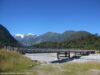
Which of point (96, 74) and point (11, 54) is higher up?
point (11, 54)

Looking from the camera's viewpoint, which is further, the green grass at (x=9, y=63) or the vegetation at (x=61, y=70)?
the green grass at (x=9, y=63)

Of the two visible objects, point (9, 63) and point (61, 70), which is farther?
point (61, 70)

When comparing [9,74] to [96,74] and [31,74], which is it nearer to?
[31,74]

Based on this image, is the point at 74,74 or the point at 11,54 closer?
the point at 74,74

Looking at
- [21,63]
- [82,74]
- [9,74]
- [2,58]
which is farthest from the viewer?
[21,63]

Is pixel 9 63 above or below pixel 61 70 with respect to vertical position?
above

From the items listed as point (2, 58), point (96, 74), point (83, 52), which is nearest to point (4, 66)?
point (2, 58)

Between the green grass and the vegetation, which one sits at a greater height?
the green grass

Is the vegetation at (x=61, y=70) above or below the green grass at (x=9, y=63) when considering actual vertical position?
below

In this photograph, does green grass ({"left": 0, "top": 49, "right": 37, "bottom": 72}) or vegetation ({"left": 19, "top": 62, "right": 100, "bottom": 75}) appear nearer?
vegetation ({"left": 19, "top": 62, "right": 100, "bottom": 75})

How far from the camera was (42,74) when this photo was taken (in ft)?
91.6

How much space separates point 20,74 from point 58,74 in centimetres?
475

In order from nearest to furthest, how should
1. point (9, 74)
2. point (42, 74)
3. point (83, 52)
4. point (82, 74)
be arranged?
point (9, 74) < point (42, 74) < point (82, 74) < point (83, 52)

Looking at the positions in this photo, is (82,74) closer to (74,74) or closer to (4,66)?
(74,74)
